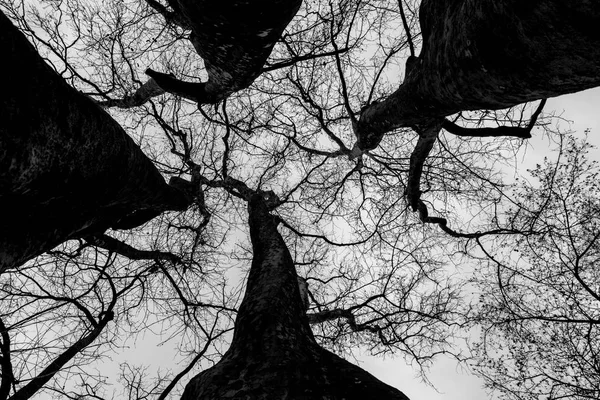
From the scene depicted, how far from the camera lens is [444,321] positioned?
6609mm

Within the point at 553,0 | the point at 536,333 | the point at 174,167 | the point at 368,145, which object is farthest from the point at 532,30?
the point at 174,167

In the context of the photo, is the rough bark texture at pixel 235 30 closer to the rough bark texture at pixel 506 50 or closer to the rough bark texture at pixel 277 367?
the rough bark texture at pixel 506 50

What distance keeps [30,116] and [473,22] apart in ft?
6.05

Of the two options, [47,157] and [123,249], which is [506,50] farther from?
[123,249]

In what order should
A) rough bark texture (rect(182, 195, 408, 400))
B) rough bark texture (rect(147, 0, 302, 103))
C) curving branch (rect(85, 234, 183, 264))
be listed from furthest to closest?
curving branch (rect(85, 234, 183, 264)), rough bark texture (rect(147, 0, 302, 103)), rough bark texture (rect(182, 195, 408, 400))

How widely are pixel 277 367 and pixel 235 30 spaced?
6.71ft

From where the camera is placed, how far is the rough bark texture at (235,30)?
190 centimetres

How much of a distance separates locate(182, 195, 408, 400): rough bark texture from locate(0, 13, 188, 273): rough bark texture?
1.26 meters

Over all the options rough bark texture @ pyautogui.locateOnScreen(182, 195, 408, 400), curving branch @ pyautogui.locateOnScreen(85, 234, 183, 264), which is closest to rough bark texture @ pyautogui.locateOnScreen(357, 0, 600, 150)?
rough bark texture @ pyautogui.locateOnScreen(182, 195, 408, 400)

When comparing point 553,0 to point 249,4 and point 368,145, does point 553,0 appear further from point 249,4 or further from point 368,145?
point 368,145

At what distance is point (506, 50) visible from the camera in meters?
1.31

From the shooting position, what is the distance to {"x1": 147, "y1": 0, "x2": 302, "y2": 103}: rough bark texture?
1904 mm

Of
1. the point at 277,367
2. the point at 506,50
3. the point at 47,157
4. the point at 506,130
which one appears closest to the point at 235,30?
the point at 47,157

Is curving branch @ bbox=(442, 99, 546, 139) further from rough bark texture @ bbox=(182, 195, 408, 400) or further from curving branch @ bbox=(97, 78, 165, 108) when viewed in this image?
curving branch @ bbox=(97, 78, 165, 108)
